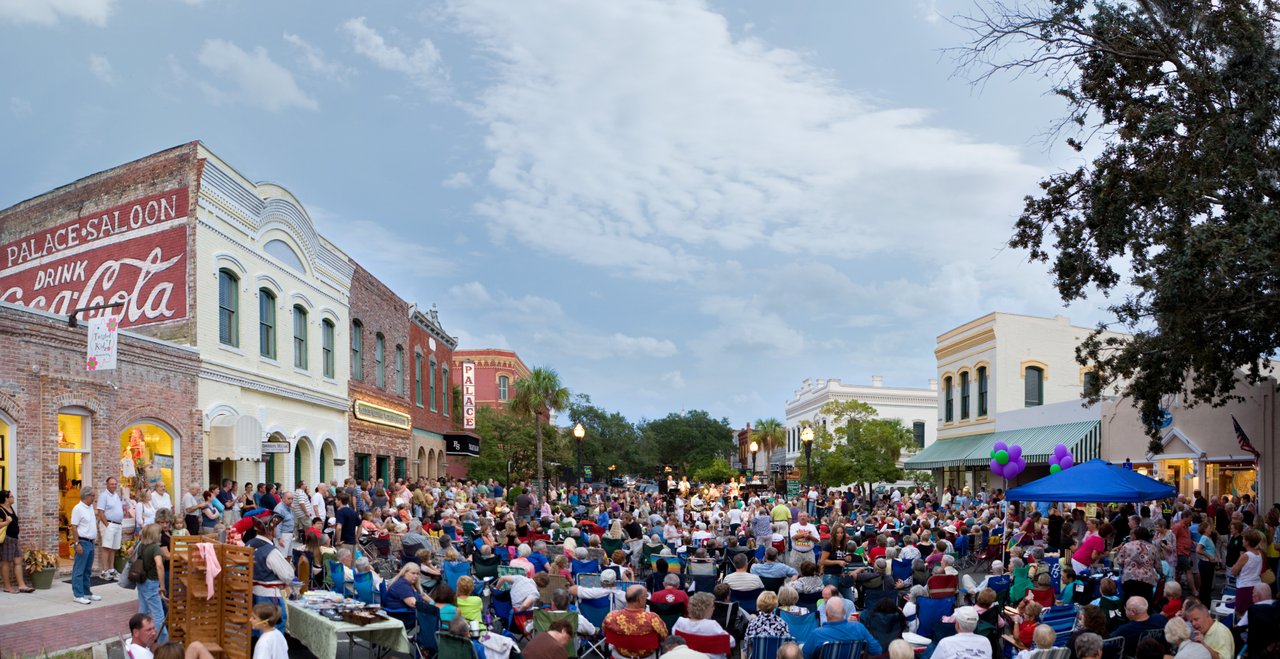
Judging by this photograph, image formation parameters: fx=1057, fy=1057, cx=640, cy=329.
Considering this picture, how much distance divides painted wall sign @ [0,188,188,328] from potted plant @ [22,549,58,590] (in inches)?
283

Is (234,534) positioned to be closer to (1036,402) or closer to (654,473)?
(1036,402)

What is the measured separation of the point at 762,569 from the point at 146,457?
12.1 meters

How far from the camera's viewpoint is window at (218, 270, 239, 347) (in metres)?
22.8

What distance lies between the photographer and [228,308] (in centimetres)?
2320

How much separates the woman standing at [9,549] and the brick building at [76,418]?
53.5 inches

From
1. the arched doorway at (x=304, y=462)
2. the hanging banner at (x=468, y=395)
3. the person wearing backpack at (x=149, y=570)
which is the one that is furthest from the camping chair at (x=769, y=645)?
the hanging banner at (x=468, y=395)

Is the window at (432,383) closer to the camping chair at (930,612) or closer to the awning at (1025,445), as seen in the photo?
the awning at (1025,445)

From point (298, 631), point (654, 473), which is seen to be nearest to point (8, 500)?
point (298, 631)

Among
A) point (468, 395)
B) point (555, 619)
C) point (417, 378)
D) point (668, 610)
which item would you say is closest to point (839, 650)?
point (668, 610)

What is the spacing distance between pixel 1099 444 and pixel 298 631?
82.6ft

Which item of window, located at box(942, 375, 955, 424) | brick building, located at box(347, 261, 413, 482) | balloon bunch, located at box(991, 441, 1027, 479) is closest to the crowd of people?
balloon bunch, located at box(991, 441, 1027, 479)

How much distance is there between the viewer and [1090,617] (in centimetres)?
940

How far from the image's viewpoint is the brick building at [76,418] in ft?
52.4

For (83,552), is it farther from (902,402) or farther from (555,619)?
(902,402)
